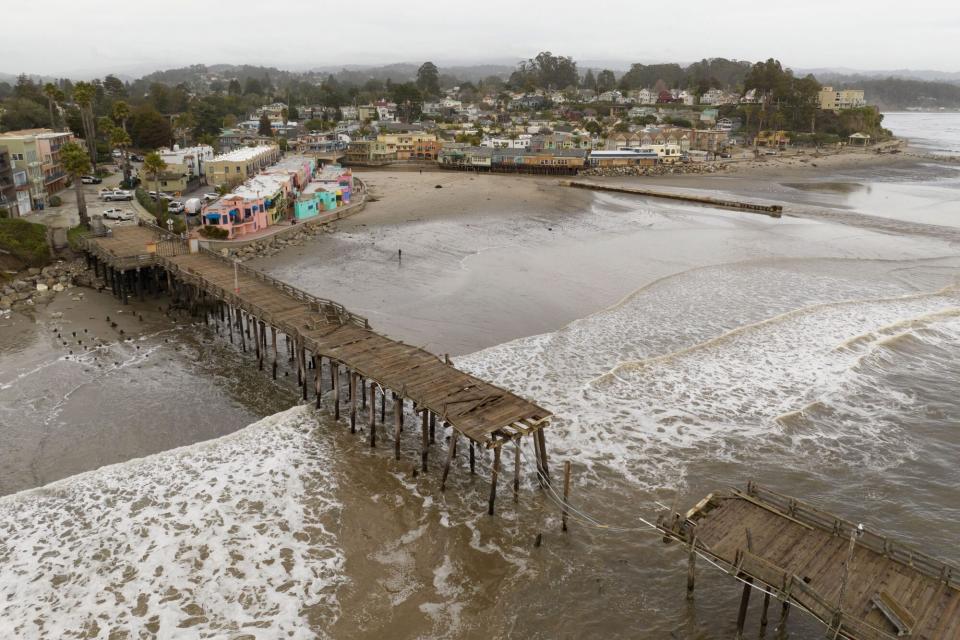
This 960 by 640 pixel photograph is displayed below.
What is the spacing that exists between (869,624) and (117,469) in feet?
69.4

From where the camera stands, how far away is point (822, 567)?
45.9 feet

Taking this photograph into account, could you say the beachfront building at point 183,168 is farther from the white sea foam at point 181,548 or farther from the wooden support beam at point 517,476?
the wooden support beam at point 517,476

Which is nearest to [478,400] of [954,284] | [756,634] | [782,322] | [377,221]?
[756,634]

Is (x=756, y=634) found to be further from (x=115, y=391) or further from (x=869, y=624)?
(x=115, y=391)

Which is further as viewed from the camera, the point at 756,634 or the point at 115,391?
the point at 115,391

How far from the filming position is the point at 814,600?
12.9 m

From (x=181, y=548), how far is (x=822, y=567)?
16171 mm

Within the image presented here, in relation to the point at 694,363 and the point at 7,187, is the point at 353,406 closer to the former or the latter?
the point at 694,363

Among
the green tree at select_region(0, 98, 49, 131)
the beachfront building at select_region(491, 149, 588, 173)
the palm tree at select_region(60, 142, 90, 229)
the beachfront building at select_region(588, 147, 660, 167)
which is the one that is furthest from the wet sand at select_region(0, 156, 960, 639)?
the green tree at select_region(0, 98, 49, 131)

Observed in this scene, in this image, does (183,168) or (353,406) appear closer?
(353,406)

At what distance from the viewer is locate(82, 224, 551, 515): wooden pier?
19.5 m

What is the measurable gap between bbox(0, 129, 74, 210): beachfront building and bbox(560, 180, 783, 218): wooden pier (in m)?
62.1

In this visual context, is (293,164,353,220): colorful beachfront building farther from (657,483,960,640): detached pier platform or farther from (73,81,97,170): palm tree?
(657,483,960,640): detached pier platform

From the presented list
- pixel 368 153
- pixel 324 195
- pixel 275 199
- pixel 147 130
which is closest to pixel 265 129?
pixel 368 153
